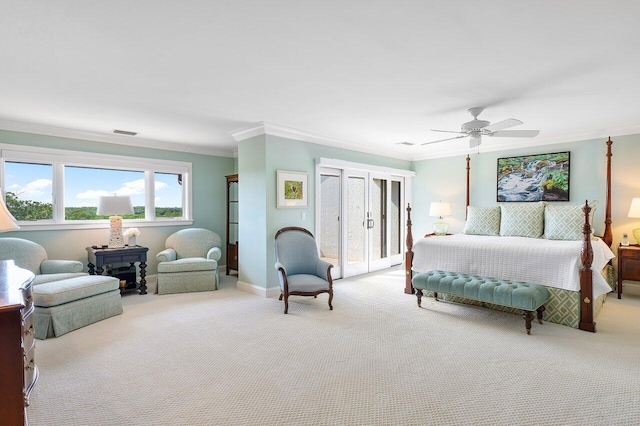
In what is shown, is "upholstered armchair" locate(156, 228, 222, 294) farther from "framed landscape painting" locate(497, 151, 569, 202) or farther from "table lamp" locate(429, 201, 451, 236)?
"framed landscape painting" locate(497, 151, 569, 202)

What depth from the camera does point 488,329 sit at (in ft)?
12.0

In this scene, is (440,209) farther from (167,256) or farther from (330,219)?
(167,256)

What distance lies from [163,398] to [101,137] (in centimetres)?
449

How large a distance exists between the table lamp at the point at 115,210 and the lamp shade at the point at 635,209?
23.2 feet

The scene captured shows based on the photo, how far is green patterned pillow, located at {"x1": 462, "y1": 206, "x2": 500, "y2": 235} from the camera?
5.58 meters

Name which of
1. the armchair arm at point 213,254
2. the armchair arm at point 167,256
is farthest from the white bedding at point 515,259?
the armchair arm at point 167,256

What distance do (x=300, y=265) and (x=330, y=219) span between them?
54.4 inches

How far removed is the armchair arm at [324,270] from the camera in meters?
4.52

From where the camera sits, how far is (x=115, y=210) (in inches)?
194

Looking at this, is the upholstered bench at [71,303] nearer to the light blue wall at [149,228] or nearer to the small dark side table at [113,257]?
the small dark side table at [113,257]

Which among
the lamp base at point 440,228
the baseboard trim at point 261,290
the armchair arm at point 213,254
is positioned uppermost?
the lamp base at point 440,228

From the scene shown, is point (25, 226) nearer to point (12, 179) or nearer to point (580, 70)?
point (12, 179)

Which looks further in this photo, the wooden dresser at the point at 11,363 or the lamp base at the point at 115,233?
the lamp base at the point at 115,233

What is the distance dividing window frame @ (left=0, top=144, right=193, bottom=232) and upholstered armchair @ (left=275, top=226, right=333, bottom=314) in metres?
2.53
